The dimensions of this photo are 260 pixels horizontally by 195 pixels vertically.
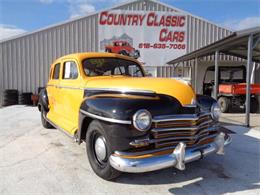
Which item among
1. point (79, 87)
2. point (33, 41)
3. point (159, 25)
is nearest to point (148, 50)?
point (159, 25)

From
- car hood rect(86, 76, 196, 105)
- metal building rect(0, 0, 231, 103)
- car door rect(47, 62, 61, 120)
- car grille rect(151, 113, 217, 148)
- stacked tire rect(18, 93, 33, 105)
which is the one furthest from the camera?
metal building rect(0, 0, 231, 103)

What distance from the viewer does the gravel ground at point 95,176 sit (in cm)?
319

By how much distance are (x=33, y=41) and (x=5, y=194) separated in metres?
11.6

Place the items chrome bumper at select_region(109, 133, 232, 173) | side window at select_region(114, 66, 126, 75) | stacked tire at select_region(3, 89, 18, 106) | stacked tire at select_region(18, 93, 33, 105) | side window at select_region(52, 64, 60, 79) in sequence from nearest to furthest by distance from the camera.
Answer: chrome bumper at select_region(109, 133, 232, 173) → side window at select_region(114, 66, 126, 75) → side window at select_region(52, 64, 60, 79) → stacked tire at select_region(3, 89, 18, 106) → stacked tire at select_region(18, 93, 33, 105)

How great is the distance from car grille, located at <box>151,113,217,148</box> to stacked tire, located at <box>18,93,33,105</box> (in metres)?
11.2

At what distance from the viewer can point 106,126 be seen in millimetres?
3170

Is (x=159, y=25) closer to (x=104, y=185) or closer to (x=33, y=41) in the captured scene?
(x=33, y=41)

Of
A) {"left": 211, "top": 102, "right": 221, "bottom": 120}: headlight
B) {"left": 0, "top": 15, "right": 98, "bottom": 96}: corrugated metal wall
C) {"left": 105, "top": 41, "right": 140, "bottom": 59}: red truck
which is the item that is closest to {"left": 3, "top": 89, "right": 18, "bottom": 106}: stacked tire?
{"left": 0, "top": 15, "right": 98, "bottom": 96}: corrugated metal wall

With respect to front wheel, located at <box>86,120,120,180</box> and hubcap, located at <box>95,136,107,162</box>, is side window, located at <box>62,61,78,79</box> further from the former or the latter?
hubcap, located at <box>95,136,107,162</box>

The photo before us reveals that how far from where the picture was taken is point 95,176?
356 centimetres

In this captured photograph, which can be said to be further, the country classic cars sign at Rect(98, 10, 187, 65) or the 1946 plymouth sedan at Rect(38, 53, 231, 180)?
the country classic cars sign at Rect(98, 10, 187, 65)

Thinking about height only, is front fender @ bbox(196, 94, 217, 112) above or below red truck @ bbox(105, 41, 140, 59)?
below

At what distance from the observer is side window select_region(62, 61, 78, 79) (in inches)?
189

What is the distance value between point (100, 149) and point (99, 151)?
0.05 m
